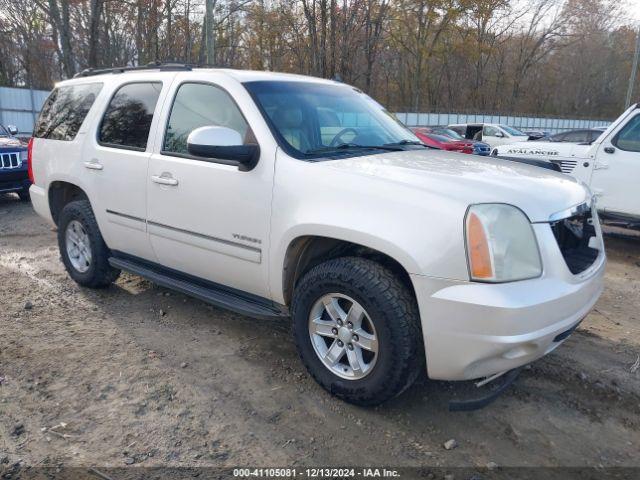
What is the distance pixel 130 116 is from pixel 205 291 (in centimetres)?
160

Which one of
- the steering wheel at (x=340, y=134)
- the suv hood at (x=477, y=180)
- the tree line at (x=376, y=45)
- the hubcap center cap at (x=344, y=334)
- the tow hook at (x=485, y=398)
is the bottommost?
the tow hook at (x=485, y=398)

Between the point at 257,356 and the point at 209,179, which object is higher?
the point at 209,179

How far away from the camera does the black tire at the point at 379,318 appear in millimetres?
2705

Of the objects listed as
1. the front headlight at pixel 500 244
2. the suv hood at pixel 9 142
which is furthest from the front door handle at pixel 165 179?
the suv hood at pixel 9 142

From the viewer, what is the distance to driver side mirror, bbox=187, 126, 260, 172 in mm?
3131

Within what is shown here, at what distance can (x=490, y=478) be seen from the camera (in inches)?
97.9

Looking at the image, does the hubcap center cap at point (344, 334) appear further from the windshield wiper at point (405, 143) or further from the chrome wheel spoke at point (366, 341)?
the windshield wiper at point (405, 143)

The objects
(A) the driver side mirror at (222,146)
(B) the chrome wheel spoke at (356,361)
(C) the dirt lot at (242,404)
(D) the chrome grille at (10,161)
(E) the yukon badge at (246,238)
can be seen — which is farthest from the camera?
(D) the chrome grille at (10,161)

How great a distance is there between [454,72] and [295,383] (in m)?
49.3

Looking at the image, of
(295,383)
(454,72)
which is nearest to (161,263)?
(295,383)

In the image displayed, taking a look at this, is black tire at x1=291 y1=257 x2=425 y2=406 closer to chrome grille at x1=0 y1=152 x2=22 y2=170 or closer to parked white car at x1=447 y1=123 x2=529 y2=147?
chrome grille at x1=0 y1=152 x2=22 y2=170

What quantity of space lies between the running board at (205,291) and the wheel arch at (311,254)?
0.54ft

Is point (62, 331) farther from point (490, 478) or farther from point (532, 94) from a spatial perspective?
point (532, 94)

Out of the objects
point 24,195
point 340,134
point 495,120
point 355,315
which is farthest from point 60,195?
point 495,120
